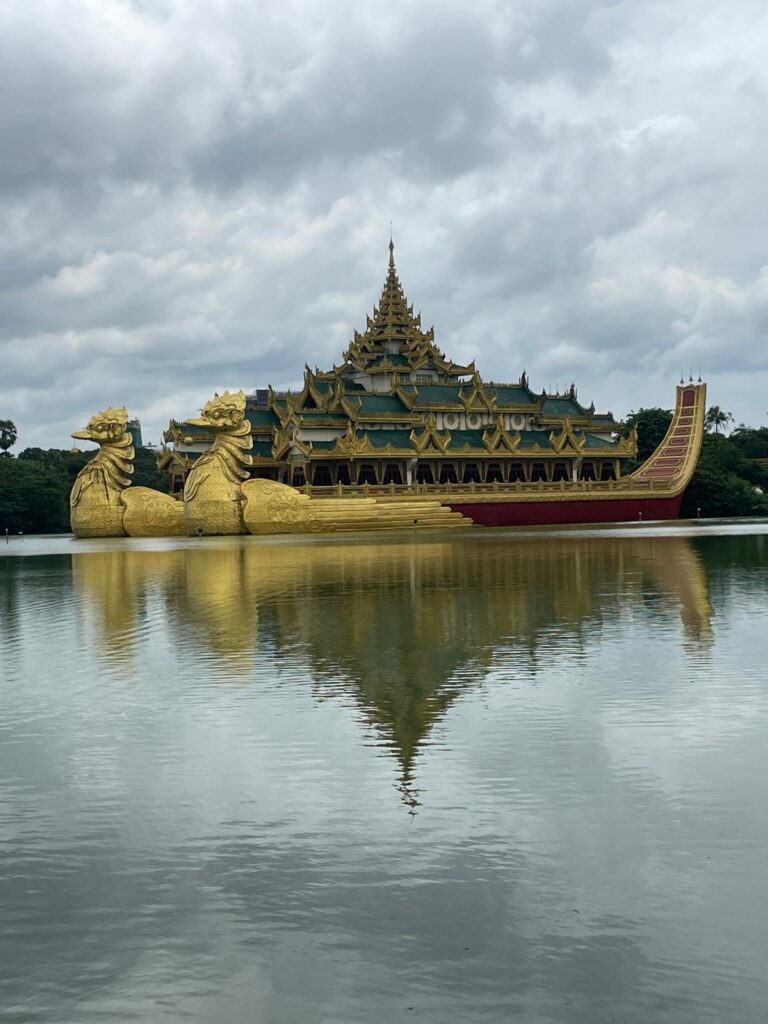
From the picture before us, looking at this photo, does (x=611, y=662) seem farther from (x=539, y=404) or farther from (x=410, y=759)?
(x=539, y=404)

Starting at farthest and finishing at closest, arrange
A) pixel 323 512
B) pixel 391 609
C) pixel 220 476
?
pixel 323 512, pixel 220 476, pixel 391 609

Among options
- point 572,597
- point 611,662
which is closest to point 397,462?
point 572,597

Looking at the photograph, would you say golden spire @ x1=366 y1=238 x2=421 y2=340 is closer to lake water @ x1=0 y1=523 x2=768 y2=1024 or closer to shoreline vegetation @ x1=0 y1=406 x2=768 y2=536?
shoreline vegetation @ x1=0 y1=406 x2=768 y2=536

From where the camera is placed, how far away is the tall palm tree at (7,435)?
80.4m

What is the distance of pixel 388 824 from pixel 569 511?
5144 cm

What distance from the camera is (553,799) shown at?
23.9ft

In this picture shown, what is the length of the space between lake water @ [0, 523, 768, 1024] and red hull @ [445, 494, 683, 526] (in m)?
39.2

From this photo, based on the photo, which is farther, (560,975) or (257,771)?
(257,771)

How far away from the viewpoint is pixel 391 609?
17.8m

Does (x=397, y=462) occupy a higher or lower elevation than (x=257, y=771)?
higher

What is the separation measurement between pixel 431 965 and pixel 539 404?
58868 millimetres

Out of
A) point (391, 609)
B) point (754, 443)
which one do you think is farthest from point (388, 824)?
point (754, 443)

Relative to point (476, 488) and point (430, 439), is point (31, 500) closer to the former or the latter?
point (430, 439)

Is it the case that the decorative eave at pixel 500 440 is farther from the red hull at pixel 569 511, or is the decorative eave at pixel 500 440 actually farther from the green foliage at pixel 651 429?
the green foliage at pixel 651 429
